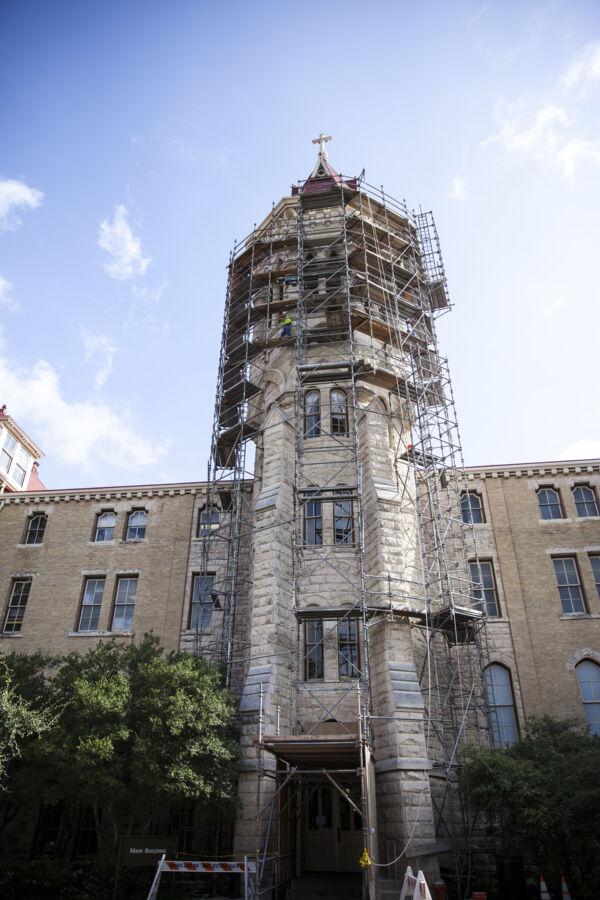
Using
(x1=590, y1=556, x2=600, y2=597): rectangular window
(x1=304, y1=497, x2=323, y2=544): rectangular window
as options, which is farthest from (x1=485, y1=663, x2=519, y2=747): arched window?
(x1=304, y1=497, x2=323, y2=544): rectangular window

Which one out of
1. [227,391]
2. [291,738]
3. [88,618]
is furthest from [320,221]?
[291,738]

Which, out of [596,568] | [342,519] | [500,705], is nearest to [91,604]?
[342,519]

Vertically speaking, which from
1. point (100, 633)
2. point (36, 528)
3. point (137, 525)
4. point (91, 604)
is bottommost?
point (100, 633)

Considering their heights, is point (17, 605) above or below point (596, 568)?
below

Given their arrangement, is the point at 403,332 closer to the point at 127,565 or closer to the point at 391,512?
the point at 391,512

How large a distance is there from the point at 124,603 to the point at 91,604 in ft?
4.61

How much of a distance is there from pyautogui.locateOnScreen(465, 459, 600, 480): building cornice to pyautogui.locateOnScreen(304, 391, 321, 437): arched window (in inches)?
271

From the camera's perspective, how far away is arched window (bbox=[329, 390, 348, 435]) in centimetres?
2442

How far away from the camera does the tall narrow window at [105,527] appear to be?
27.8 metres

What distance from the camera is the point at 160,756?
1535 centimetres

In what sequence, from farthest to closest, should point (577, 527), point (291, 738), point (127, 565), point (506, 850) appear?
point (127, 565) → point (577, 527) → point (506, 850) → point (291, 738)

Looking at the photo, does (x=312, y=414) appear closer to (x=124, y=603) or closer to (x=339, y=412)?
(x=339, y=412)

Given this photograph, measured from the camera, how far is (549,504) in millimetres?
25906

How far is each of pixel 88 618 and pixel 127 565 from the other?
2534mm
